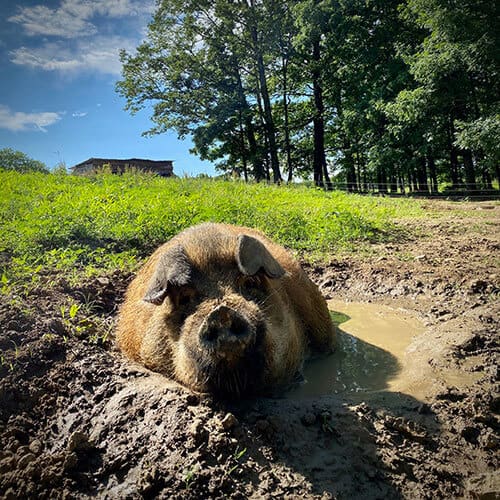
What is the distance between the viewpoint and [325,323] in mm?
4527

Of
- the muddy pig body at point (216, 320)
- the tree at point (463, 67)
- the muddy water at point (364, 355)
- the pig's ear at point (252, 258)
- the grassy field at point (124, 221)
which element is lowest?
the muddy water at point (364, 355)

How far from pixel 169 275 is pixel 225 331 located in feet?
2.31

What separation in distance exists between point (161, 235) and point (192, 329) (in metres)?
4.82

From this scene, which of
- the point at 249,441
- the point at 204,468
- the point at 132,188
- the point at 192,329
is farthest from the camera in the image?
the point at 132,188

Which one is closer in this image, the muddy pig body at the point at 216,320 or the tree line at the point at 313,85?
the muddy pig body at the point at 216,320

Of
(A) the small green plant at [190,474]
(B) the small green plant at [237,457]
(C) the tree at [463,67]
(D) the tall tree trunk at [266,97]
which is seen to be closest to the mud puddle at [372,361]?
(B) the small green plant at [237,457]

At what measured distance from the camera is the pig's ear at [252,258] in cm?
310

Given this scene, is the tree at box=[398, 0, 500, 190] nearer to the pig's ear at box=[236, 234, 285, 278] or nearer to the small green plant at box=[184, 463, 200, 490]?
the pig's ear at box=[236, 234, 285, 278]

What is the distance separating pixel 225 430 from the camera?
252 cm

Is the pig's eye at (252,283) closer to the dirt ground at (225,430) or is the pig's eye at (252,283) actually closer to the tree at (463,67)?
the dirt ground at (225,430)

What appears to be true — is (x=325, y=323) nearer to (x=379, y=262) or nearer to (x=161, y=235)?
(x=379, y=262)

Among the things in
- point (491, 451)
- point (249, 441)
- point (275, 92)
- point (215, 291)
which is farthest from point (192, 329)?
point (275, 92)

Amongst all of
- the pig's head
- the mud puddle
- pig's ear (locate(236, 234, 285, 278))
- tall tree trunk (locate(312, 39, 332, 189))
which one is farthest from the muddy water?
tall tree trunk (locate(312, 39, 332, 189))

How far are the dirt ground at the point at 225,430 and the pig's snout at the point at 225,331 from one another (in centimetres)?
44
